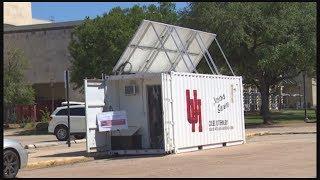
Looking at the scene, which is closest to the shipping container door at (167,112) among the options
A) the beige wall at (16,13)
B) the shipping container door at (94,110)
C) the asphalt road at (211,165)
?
the asphalt road at (211,165)

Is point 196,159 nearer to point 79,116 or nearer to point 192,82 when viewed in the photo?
point 192,82

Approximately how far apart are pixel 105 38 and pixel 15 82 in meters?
14.3

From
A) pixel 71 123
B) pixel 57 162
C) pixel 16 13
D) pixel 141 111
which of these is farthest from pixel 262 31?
pixel 16 13

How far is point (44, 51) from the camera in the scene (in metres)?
65.4

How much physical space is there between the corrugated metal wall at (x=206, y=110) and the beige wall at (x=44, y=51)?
147ft

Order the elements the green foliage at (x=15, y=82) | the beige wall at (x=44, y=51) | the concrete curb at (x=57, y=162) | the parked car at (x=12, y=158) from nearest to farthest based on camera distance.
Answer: the parked car at (x=12, y=158) → the concrete curb at (x=57, y=162) → the green foliage at (x=15, y=82) → the beige wall at (x=44, y=51)

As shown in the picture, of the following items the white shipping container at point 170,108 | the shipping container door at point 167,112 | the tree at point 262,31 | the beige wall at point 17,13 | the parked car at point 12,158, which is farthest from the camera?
the beige wall at point 17,13

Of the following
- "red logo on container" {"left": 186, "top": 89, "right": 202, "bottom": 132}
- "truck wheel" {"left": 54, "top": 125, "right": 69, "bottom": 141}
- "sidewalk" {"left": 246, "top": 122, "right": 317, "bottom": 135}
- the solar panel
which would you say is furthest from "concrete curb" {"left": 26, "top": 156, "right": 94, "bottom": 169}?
"truck wheel" {"left": 54, "top": 125, "right": 69, "bottom": 141}

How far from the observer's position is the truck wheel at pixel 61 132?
30.4 meters

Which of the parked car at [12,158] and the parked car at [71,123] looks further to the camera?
the parked car at [71,123]

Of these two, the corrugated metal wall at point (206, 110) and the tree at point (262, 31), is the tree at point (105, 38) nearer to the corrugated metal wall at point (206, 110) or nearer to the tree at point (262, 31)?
the tree at point (262, 31)

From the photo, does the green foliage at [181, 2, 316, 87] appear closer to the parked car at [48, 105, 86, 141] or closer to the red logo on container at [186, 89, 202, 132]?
the parked car at [48, 105, 86, 141]

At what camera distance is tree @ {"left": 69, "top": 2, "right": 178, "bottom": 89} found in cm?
4216

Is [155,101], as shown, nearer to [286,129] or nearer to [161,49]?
[161,49]
